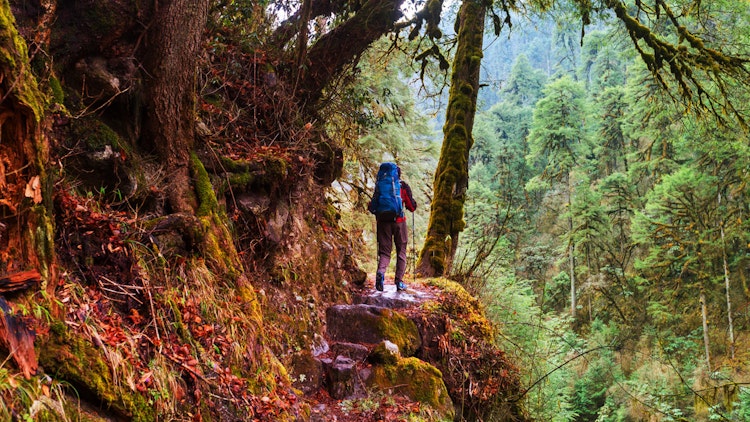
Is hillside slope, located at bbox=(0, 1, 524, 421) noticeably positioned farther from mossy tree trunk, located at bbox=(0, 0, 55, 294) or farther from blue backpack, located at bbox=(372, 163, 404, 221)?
blue backpack, located at bbox=(372, 163, 404, 221)

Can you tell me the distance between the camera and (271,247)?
5.36 m

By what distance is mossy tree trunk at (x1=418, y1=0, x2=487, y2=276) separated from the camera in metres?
8.87

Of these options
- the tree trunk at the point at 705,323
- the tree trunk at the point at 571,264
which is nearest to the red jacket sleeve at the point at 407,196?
the tree trunk at the point at 705,323

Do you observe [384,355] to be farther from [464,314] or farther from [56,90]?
[56,90]

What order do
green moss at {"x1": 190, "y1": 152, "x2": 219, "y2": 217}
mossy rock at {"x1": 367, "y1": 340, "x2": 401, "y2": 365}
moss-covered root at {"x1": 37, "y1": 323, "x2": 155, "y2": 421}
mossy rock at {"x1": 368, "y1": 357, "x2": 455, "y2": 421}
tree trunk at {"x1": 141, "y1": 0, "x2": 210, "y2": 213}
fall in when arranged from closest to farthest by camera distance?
1. moss-covered root at {"x1": 37, "y1": 323, "x2": 155, "y2": 421}
2. tree trunk at {"x1": 141, "y1": 0, "x2": 210, "y2": 213}
3. green moss at {"x1": 190, "y1": 152, "x2": 219, "y2": 217}
4. mossy rock at {"x1": 368, "y1": 357, "x2": 455, "y2": 421}
5. mossy rock at {"x1": 367, "y1": 340, "x2": 401, "y2": 365}

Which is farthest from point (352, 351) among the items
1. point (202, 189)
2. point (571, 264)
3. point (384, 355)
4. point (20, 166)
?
point (571, 264)

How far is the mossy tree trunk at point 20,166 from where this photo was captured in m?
2.08

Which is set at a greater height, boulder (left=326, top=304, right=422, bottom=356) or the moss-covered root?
the moss-covered root

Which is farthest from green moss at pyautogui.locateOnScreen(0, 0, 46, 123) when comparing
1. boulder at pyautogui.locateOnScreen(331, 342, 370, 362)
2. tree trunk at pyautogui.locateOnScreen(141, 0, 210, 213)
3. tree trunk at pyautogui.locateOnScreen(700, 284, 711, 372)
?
tree trunk at pyautogui.locateOnScreen(700, 284, 711, 372)

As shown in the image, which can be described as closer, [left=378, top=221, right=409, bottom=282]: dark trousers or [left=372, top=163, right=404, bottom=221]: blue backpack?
[left=372, top=163, right=404, bottom=221]: blue backpack

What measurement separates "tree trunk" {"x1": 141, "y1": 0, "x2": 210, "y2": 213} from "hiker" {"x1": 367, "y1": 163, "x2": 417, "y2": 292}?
3166 mm

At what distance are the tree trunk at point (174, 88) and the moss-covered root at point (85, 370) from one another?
1.87 m

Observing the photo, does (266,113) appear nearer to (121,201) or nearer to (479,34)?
(121,201)

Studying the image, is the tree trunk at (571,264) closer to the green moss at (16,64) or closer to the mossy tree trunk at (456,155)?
the mossy tree trunk at (456,155)
